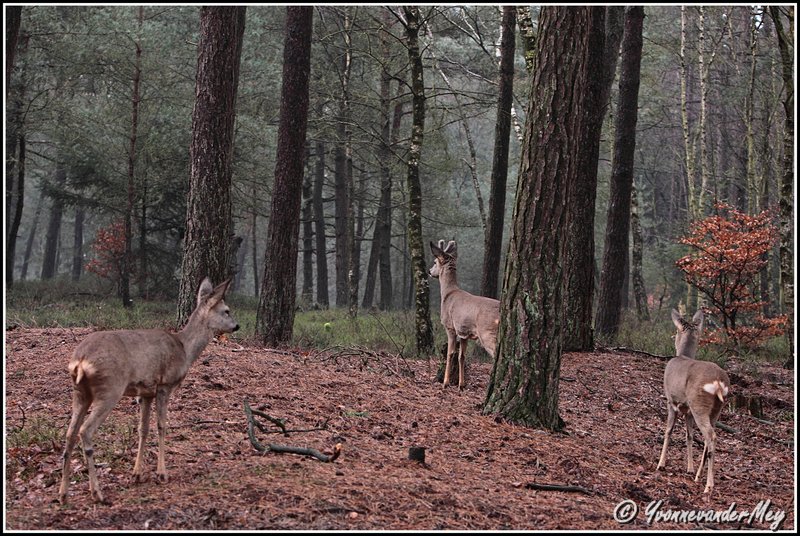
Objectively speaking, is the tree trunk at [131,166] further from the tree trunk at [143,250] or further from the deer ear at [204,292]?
the deer ear at [204,292]

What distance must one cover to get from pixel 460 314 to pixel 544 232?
251 centimetres

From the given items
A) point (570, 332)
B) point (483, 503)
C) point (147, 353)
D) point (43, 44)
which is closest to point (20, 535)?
point (147, 353)

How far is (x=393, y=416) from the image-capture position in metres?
8.19

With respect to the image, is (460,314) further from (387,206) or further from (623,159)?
(387,206)

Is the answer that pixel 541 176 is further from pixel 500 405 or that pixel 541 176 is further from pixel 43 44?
pixel 43 44

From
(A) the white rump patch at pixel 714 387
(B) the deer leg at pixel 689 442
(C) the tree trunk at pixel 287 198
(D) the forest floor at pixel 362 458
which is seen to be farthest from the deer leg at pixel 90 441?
(C) the tree trunk at pixel 287 198

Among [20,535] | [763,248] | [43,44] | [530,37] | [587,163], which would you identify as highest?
[43,44]

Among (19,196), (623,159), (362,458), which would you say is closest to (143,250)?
(19,196)

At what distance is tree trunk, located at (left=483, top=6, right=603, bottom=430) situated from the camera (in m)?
8.42

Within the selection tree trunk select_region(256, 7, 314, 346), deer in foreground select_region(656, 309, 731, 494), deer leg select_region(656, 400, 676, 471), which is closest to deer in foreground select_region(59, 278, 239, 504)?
deer in foreground select_region(656, 309, 731, 494)

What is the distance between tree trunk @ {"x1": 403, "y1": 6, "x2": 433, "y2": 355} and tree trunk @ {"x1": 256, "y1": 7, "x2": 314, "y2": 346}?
1.98m

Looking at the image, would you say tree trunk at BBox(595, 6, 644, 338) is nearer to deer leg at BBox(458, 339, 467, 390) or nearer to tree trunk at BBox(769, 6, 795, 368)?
tree trunk at BBox(769, 6, 795, 368)

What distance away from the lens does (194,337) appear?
605cm

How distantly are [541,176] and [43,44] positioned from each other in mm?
21623
